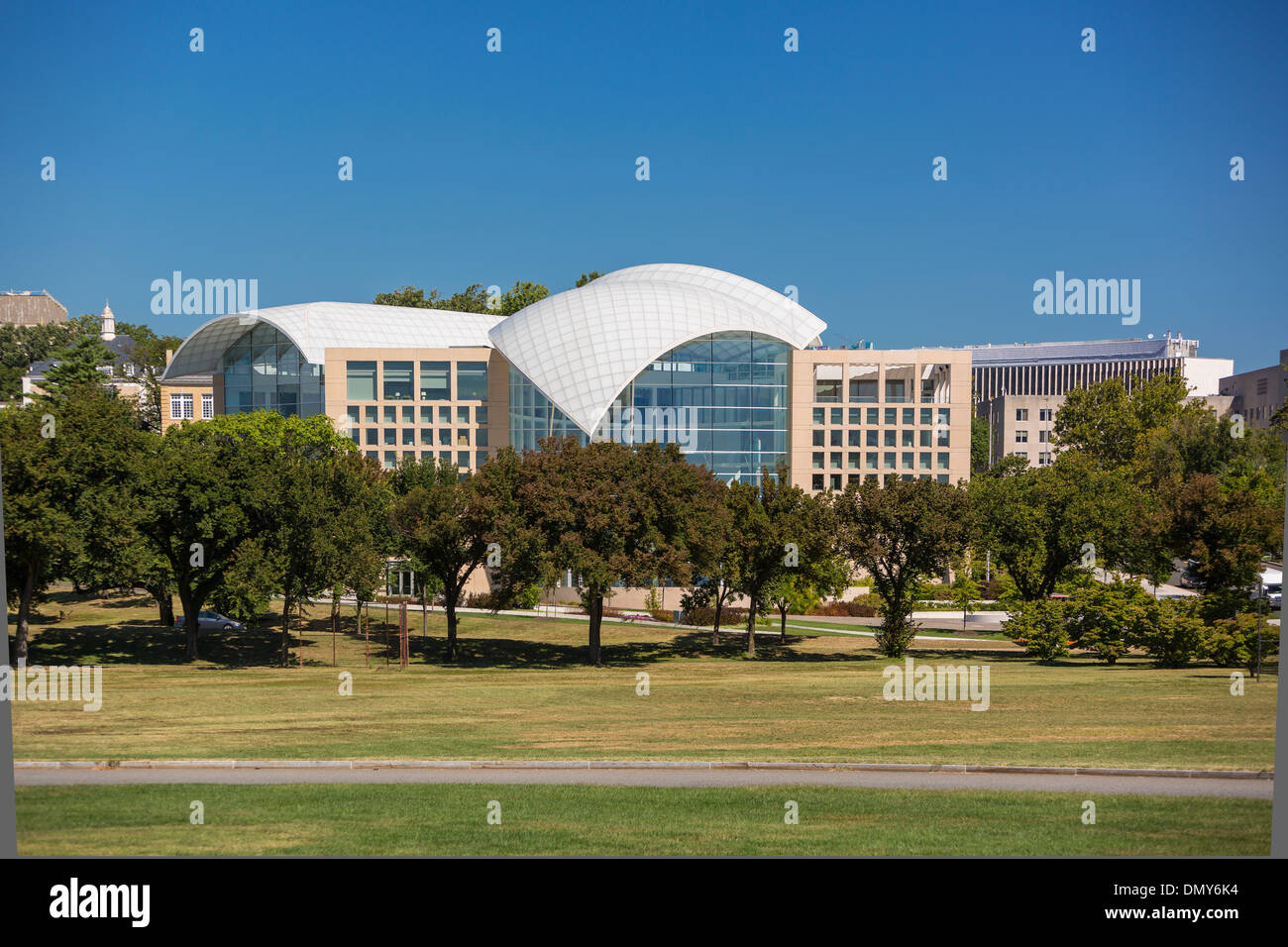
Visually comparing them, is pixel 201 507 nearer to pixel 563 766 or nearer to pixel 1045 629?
pixel 563 766

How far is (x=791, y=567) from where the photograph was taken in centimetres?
4156

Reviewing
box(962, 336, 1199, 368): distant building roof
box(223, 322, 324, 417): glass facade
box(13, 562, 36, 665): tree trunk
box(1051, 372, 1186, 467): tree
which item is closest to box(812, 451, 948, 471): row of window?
box(1051, 372, 1186, 467): tree

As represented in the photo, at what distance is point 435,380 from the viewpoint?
7331 centimetres

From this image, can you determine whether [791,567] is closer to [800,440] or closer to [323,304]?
[800,440]

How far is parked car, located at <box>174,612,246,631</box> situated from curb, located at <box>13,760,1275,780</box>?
30.4 m

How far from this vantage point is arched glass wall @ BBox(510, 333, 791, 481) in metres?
64.9

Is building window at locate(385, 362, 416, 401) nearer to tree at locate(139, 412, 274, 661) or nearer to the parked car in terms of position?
the parked car

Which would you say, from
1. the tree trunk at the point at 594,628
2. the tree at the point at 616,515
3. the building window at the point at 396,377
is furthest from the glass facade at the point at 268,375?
the tree trunk at the point at 594,628

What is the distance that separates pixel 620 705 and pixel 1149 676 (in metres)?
14.3

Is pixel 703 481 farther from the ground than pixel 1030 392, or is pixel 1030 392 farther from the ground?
pixel 1030 392

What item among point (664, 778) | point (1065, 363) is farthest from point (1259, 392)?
point (1065, 363)
